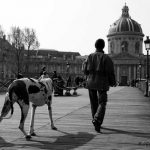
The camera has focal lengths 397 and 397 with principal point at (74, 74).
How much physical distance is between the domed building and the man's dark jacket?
427 feet

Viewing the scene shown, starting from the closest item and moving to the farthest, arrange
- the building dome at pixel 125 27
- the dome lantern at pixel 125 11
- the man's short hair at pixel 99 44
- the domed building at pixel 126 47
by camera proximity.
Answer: the man's short hair at pixel 99 44 → the domed building at pixel 126 47 → the building dome at pixel 125 27 → the dome lantern at pixel 125 11

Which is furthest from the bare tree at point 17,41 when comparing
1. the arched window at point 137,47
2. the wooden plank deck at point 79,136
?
the arched window at point 137,47

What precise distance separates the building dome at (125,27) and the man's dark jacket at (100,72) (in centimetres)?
13412

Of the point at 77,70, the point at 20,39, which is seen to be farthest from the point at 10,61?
the point at 77,70

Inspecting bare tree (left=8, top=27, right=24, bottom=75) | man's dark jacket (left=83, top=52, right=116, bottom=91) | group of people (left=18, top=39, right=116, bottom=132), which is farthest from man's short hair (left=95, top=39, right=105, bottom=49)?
bare tree (left=8, top=27, right=24, bottom=75)

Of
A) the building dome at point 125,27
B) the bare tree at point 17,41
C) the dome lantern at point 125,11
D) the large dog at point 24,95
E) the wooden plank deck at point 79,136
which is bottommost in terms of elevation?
the wooden plank deck at point 79,136

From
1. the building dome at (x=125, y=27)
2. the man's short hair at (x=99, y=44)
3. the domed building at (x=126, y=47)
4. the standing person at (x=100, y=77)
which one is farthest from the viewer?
the building dome at (x=125, y=27)

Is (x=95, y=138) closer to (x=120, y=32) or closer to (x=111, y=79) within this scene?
(x=111, y=79)

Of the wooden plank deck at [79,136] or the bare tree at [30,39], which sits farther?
the bare tree at [30,39]

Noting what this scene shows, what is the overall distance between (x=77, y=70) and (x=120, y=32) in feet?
78.7

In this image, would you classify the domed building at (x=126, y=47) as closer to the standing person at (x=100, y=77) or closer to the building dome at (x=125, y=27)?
the building dome at (x=125, y=27)

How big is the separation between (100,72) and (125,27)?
135794 mm

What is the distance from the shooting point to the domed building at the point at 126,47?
460ft

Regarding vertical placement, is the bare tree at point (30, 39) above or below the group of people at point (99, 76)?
above
